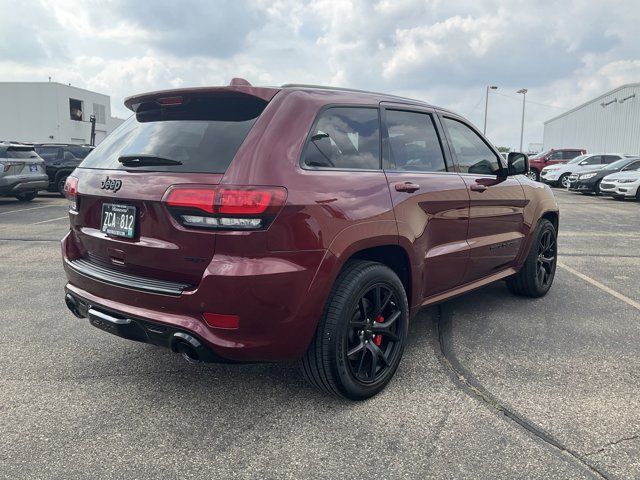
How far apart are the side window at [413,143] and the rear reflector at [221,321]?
1.33 meters

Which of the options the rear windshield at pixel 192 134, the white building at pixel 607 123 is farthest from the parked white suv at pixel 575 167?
the rear windshield at pixel 192 134

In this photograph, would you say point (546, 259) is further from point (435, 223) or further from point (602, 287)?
point (435, 223)

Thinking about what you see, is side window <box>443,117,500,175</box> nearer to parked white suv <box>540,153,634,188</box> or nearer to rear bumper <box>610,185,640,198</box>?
rear bumper <box>610,185,640,198</box>

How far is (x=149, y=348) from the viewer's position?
3643 mm

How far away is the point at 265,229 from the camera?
2377mm

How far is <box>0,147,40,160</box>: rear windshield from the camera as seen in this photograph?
42.2 feet

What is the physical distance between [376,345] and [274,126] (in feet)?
4.49

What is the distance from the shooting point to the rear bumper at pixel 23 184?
12523 millimetres

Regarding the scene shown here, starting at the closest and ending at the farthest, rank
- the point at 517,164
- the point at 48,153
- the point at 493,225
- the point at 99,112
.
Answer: the point at 493,225 < the point at 517,164 < the point at 48,153 < the point at 99,112

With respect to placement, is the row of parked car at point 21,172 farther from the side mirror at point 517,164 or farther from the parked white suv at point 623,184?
the parked white suv at point 623,184

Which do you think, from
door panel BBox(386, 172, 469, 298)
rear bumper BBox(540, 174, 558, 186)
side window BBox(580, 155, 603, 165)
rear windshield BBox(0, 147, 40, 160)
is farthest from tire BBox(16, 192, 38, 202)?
side window BBox(580, 155, 603, 165)

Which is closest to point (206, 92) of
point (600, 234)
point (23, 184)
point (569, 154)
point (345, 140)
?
point (345, 140)

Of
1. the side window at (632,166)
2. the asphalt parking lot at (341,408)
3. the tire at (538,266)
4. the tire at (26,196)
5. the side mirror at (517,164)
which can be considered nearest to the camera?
the asphalt parking lot at (341,408)

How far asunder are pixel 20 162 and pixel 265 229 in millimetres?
12896
